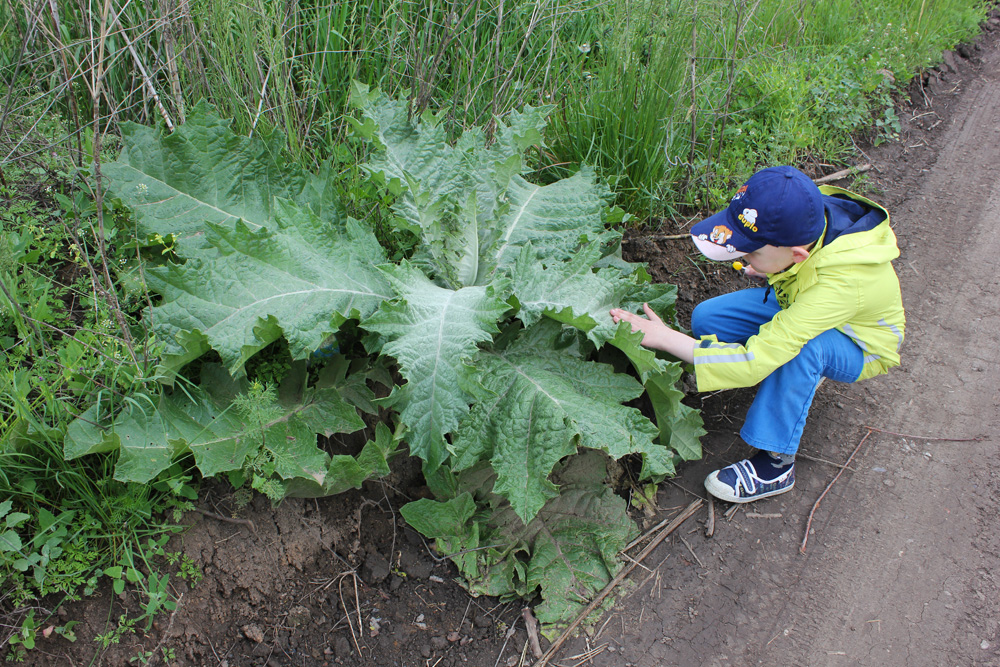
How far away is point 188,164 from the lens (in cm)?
245

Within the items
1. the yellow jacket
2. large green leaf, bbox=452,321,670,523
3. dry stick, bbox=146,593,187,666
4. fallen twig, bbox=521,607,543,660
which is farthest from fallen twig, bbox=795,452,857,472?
dry stick, bbox=146,593,187,666

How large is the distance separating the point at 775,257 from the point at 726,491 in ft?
2.98

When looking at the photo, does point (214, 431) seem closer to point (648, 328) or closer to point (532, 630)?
point (532, 630)

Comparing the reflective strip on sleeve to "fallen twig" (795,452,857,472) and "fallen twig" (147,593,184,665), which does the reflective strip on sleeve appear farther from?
"fallen twig" (147,593,184,665)

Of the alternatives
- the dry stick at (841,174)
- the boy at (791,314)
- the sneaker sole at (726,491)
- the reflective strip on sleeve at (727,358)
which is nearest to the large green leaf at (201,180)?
the boy at (791,314)

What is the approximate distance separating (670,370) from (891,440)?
4.10 feet

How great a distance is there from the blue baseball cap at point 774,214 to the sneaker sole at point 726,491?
897 millimetres

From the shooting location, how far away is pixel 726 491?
8.30 ft

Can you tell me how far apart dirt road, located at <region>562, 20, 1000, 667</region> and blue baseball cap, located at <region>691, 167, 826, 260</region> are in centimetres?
89

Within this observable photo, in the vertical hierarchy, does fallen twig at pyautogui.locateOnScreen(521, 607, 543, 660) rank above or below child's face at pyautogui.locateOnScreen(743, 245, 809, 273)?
below

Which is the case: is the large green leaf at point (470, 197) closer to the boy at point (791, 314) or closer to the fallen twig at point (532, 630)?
the boy at point (791, 314)

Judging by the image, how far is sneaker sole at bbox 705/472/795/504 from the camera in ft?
8.29

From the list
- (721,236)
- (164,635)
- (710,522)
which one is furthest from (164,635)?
(721,236)

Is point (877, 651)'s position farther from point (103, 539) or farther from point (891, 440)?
point (103, 539)
